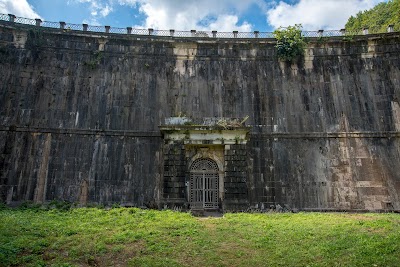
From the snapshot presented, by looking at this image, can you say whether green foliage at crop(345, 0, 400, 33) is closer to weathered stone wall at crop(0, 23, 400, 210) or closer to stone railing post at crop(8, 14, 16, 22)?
weathered stone wall at crop(0, 23, 400, 210)

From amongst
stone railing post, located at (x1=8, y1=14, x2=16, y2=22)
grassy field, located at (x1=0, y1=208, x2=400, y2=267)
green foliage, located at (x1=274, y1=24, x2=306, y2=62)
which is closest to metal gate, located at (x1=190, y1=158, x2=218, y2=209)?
grassy field, located at (x1=0, y1=208, x2=400, y2=267)

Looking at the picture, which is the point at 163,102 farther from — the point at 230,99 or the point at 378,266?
the point at 378,266

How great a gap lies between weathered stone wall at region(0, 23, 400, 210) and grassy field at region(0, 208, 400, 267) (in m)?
6.26

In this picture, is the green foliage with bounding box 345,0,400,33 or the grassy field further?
the green foliage with bounding box 345,0,400,33

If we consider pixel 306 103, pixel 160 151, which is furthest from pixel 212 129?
pixel 306 103

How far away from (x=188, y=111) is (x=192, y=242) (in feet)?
38.9

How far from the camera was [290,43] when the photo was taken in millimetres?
22375

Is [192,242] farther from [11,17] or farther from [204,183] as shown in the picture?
[11,17]

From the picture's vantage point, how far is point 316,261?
360 inches

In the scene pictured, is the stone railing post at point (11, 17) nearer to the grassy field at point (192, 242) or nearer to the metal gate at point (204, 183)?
the grassy field at point (192, 242)

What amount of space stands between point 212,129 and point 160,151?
4.35m

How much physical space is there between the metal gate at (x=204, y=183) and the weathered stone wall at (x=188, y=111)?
192 cm

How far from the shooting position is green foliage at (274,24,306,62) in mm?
22406

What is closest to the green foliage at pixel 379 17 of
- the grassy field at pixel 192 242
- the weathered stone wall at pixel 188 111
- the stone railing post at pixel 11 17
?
the weathered stone wall at pixel 188 111
